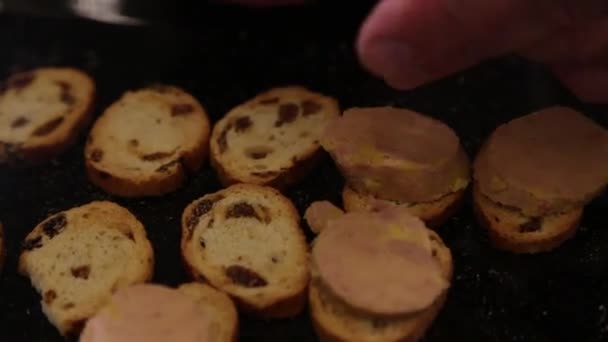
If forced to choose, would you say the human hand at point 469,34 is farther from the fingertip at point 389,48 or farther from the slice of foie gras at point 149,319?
the slice of foie gras at point 149,319

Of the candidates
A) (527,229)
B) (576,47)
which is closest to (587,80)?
(576,47)

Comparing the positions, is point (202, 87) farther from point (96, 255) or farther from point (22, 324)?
point (22, 324)

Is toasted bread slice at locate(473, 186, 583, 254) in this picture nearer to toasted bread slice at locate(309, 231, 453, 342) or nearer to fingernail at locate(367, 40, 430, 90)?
toasted bread slice at locate(309, 231, 453, 342)

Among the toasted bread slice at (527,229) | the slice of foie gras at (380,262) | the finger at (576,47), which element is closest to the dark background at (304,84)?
the toasted bread slice at (527,229)

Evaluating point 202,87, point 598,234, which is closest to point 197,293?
point 202,87

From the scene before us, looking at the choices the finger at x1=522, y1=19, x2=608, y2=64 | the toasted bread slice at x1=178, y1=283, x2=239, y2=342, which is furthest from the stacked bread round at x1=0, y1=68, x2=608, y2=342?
the finger at x1=522, y1=19, x2=608, y2=64
